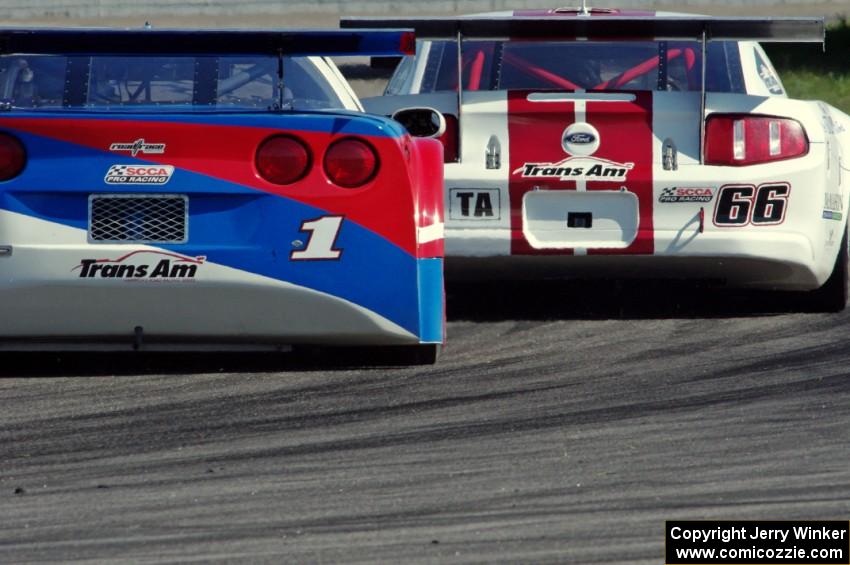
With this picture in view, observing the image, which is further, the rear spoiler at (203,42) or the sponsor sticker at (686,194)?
the sponsor sticker at (686,194)

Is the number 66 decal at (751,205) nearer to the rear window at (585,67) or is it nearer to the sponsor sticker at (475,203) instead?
the rear window at (585,67)

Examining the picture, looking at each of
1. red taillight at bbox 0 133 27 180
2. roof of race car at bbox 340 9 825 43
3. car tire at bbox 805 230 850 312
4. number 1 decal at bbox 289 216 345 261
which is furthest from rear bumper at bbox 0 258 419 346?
car tire at bbox 805 230 850 312

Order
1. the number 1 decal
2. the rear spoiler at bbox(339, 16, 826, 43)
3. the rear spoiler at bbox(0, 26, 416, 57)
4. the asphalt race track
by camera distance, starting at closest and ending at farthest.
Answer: the asphalt race track, the rear spoiler at bbox(0, 26, 416, 57), the number 1 decal, the rear spoiler at bbox(339, 16, 826, 43)

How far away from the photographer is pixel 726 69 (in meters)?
8.01

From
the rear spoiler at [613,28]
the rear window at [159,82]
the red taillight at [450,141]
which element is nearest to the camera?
the rear window at [159,82]

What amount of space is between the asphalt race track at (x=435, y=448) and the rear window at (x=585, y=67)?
1.12 metres

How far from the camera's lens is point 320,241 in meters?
6.07

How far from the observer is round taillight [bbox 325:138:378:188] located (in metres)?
6.08

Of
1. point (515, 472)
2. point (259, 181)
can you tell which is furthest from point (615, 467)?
point (259, 181)

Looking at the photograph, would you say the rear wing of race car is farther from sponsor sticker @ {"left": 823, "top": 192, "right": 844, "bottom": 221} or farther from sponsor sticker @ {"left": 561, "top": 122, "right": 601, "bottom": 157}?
sponsor sticker @ {"left": 823, "top": 192, "right": 844, "bottom": 221}

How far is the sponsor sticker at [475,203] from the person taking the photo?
7.58m

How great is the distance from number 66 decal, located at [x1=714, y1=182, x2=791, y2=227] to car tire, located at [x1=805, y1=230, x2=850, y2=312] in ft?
1.72

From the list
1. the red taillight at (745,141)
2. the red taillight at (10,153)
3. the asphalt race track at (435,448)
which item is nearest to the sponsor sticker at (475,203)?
the asphalt race track at (435,448)

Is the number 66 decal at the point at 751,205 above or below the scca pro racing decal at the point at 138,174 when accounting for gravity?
below
